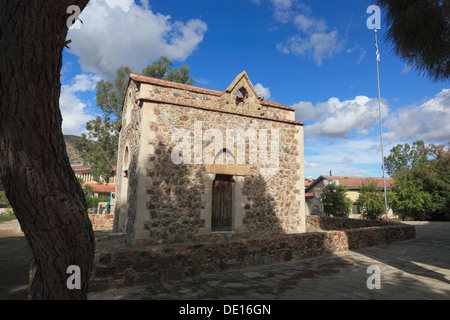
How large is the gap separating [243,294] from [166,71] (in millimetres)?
25534

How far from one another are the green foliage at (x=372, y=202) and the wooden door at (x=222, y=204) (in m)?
16.8

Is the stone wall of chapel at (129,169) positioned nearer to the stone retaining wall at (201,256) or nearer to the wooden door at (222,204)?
the wooden door at (222,204)

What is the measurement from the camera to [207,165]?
906 centimetres

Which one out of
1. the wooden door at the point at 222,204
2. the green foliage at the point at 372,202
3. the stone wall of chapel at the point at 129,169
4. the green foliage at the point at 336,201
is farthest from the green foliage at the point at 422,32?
the green foliage at the point at 372,202

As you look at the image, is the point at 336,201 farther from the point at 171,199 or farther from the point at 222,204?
the point at 171,199

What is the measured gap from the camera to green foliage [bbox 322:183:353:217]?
1961 centimetres

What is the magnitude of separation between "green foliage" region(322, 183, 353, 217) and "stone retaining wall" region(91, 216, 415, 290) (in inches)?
471

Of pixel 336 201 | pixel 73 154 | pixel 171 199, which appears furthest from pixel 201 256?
pixel 73 154

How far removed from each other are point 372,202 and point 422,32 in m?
18.0

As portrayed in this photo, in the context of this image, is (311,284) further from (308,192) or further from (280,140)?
(308,192)

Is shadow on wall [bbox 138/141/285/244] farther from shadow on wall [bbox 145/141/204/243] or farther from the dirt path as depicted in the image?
the dirt path

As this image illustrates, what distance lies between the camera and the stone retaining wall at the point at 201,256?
15.0 ft

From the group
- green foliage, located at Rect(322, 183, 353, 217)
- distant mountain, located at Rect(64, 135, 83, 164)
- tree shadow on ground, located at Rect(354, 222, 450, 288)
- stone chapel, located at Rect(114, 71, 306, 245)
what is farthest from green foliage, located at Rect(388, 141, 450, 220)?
distant mountain, located at Rect(64, 135, 83, 164)
